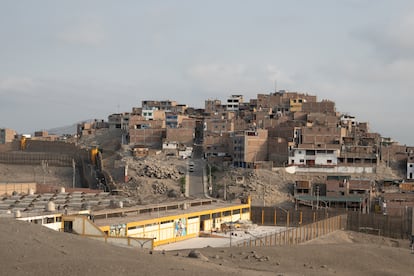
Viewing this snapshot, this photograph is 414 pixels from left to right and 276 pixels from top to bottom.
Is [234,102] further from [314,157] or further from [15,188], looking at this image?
[15,188]

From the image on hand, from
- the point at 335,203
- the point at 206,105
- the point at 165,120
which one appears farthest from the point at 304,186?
the point at 206,105

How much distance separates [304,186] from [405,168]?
494 inches

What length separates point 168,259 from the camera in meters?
19.8

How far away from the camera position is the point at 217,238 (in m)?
35.1

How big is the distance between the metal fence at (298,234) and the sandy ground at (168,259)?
327 cm

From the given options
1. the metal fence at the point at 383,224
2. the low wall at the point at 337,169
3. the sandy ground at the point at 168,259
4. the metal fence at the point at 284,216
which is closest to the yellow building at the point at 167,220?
the metal fence at the point at 284,216

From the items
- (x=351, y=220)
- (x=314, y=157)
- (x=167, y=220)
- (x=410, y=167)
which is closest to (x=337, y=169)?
(x=314, y=157)

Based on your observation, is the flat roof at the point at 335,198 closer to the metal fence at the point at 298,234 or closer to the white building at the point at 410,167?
the metal fence at the point at 298,234

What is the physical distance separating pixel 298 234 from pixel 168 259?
17.9 meters

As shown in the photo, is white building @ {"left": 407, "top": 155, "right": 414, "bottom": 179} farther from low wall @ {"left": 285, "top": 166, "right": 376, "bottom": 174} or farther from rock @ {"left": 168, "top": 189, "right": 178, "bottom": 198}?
rock @ {"left": 168, "top": 189, "right": 178, "bottom": 198}

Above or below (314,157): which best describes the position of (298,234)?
below

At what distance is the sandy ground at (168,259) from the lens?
55.4ft

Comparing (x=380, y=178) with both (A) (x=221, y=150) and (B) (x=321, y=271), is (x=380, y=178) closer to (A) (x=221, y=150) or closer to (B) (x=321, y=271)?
(A) (x=221, y=150)

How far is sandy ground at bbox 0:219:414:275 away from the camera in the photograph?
55.4ft
